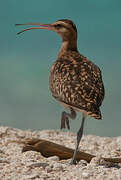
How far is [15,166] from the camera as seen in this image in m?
8.53

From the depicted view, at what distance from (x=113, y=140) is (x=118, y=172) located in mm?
7891

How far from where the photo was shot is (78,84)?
29.8 ft

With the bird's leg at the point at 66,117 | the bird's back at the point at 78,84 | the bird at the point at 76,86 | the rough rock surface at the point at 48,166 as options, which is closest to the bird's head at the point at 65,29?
the bird at the point at 76,86

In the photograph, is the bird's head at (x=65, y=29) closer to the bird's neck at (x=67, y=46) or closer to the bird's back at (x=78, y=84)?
the bird's neck at (x=67, y=46)

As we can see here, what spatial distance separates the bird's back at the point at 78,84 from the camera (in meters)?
8.74

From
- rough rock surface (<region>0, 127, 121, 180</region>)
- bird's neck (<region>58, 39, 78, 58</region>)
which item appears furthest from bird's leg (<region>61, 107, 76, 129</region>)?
bird's neck (<region>58, 39, 78, 58</region>)

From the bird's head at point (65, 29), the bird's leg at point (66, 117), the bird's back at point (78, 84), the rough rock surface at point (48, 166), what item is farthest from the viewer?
the bird's head at point (65, 29)

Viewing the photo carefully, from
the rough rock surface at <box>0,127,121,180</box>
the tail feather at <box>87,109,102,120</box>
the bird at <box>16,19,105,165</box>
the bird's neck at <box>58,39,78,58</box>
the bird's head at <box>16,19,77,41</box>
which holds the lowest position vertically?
the rough rock surface at <box>0,127,121,180</box>

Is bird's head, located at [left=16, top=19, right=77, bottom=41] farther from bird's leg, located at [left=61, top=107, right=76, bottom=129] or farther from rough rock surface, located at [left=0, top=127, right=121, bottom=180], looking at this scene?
rough rock surface, located at [left=0, top=127, right=121, bottom=180]

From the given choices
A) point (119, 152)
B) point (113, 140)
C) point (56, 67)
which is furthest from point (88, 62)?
point (113, 140)

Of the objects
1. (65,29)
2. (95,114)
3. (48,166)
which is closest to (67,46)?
(65,29)

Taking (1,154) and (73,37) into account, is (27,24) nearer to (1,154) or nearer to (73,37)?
(73,37)

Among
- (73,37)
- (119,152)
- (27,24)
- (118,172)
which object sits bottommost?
(118,172)

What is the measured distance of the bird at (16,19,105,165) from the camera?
8758 millimetres
